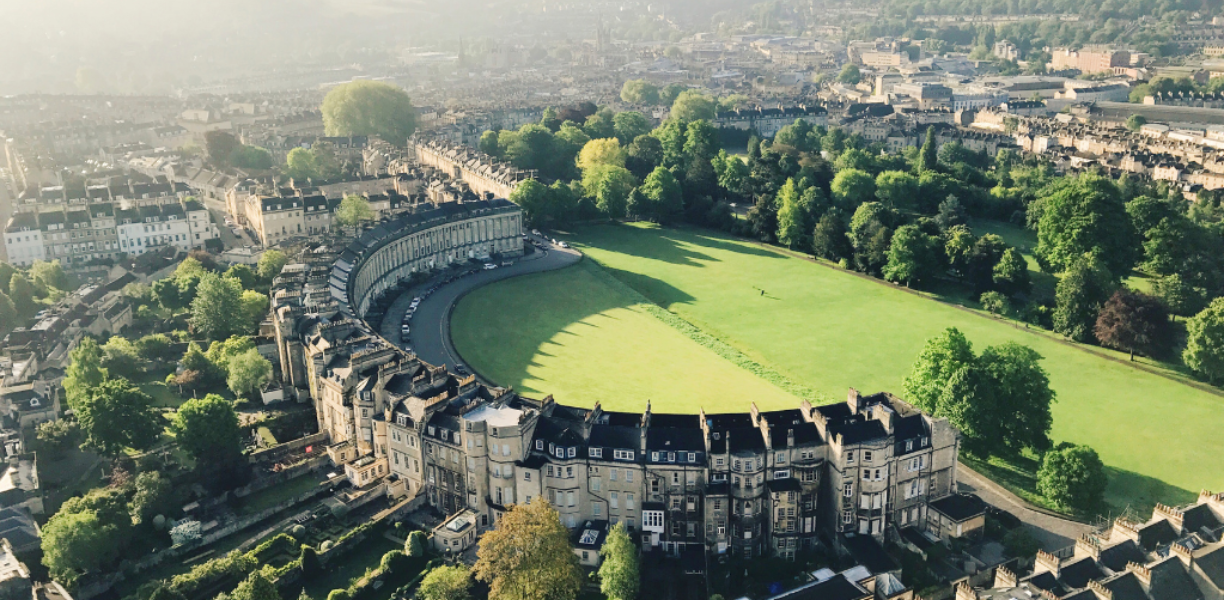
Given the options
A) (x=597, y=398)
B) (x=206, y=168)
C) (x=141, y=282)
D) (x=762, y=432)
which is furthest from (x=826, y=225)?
(x=206, y=168)

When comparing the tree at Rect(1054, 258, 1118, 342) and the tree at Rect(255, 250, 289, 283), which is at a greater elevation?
the tree at Rect(255, 250, 289, 283)

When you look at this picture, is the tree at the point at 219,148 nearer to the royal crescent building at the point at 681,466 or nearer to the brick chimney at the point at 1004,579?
the royal crescent building at the point at 681,466

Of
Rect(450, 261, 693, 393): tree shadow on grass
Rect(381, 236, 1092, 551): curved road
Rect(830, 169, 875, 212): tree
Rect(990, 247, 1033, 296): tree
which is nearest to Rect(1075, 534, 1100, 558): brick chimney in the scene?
Rect(381, 236, 1092, 551): curved road

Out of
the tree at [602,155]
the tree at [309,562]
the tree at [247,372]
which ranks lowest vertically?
the tree at [309,562]

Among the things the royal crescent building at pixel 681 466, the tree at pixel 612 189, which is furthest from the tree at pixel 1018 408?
the tree at pixel 612 189

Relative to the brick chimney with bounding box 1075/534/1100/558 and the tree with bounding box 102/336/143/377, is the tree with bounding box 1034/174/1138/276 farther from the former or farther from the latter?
the tree with bounding box 102/336/143/377

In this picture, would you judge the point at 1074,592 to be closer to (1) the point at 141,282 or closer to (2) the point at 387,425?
(2) the point at 387,425

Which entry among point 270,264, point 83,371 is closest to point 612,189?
point 270,264
